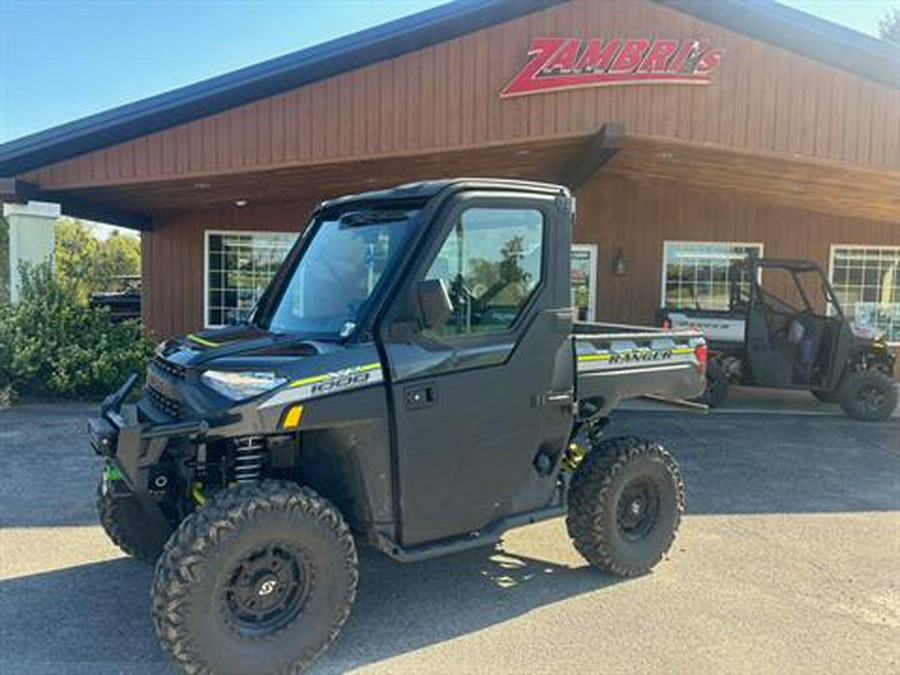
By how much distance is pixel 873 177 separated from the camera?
386 inches

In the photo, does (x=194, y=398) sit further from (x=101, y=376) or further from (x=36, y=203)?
(x=36, y=203)

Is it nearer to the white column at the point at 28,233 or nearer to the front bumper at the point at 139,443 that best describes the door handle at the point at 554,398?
the front bumper at the point at 139,443

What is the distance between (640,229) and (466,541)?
10647mm

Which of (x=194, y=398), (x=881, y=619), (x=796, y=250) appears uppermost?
(x=796, y=250)

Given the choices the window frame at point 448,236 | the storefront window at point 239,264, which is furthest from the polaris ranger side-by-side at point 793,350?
the storefront window at point 239,264

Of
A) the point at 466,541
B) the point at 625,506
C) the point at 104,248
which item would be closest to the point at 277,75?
the point at 625,506

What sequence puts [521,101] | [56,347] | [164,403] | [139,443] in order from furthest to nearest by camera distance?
1. [56,347]
2. [521,101]
3. [164,403]
4. [139,443]

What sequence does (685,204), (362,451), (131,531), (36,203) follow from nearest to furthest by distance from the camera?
1. (362,451)
2. (131,531)
3. (36,203)
4. (685,204)

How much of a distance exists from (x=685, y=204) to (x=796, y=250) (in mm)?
2327

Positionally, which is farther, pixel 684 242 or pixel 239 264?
pixel 239 264

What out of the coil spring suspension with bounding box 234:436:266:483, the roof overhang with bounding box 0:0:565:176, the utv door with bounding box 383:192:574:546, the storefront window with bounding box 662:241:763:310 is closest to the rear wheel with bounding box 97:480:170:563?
the coil spring suspension with bounding box 234:436:266:483

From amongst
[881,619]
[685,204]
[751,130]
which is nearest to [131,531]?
[881,619]

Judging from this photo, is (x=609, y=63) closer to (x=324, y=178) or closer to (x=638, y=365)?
(x=324, y=178)

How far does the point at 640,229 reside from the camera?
13.2 m
